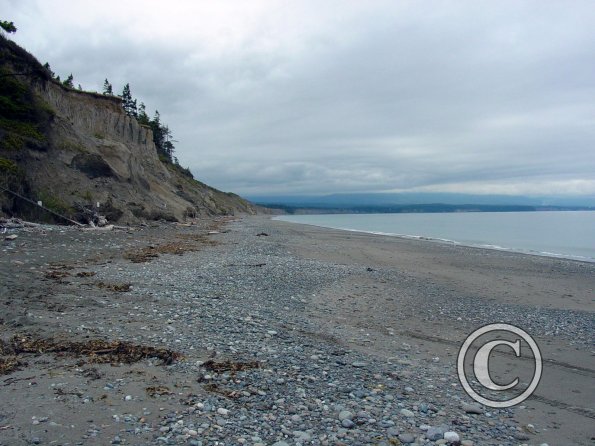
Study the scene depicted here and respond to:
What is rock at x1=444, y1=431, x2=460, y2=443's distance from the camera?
4711mm

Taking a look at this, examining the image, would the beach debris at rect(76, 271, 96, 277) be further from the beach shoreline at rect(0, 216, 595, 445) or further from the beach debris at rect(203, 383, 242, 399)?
the beach debris at rect(203, 383, 242, 399)

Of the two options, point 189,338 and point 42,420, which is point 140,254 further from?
point 42,420

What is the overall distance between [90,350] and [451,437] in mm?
5131

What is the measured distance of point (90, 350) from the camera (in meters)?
6.32

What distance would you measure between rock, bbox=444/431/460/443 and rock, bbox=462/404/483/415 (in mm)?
822

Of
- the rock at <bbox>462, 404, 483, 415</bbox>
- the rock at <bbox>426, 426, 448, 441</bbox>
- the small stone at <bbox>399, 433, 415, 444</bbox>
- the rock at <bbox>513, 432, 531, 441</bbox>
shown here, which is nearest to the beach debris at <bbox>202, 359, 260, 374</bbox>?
the small stone at <bbox>399, 433, 415, 444</bbox>

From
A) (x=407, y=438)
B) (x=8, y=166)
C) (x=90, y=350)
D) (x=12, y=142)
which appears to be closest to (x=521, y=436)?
(x=407, y=438)

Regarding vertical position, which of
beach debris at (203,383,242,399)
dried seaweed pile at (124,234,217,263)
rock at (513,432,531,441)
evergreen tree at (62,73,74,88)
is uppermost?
evergreen tree at (62,73,74,88)

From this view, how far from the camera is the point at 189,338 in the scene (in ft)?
24.1

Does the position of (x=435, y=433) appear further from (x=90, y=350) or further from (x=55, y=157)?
(x=55, y=157)

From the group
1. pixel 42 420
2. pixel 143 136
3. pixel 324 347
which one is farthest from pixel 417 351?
pixel 143 136

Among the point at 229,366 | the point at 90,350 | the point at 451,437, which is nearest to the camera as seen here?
the point at 451,437

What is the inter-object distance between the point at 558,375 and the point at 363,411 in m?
4.27

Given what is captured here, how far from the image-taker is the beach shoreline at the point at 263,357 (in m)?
4.70
